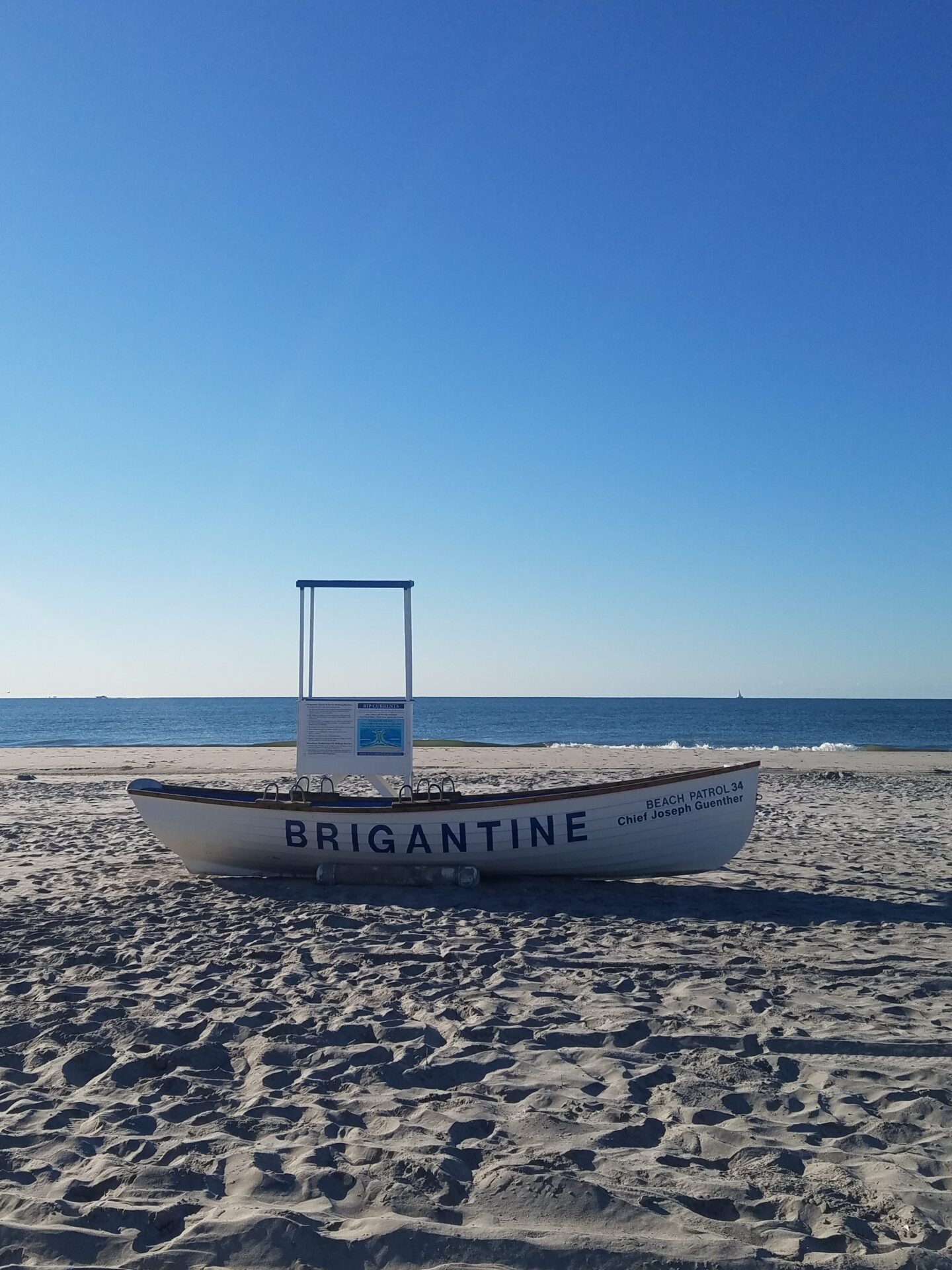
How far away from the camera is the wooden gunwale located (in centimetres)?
869

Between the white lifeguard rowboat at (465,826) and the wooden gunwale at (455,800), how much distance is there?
0.01 meters

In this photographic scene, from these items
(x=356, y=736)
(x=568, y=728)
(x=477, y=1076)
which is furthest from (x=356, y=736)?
(x=568, y=728)

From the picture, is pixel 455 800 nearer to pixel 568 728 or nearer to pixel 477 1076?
pixel 477 1076

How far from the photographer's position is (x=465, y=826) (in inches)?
350

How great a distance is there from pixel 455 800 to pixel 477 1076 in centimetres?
490

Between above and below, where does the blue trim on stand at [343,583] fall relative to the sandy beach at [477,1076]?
above

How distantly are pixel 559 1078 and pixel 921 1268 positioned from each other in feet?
5.85

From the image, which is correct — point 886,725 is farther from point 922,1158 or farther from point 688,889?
point 922,1158

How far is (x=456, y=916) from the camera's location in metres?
7.62

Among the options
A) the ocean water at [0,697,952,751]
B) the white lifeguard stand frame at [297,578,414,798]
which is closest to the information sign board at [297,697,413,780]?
the white lifeguard stand frame at [297,578,414,798]

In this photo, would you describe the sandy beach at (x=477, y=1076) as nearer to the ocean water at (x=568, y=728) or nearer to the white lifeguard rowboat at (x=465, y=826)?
the white lifeguard rowboat at (x=465, y=826)

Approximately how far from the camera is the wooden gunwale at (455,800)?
869cm

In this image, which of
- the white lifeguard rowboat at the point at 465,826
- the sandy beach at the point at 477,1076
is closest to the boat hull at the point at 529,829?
the white lifeguard rowboat at the point at 465,826

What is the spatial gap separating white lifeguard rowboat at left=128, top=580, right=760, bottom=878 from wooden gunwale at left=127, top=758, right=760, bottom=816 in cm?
1
